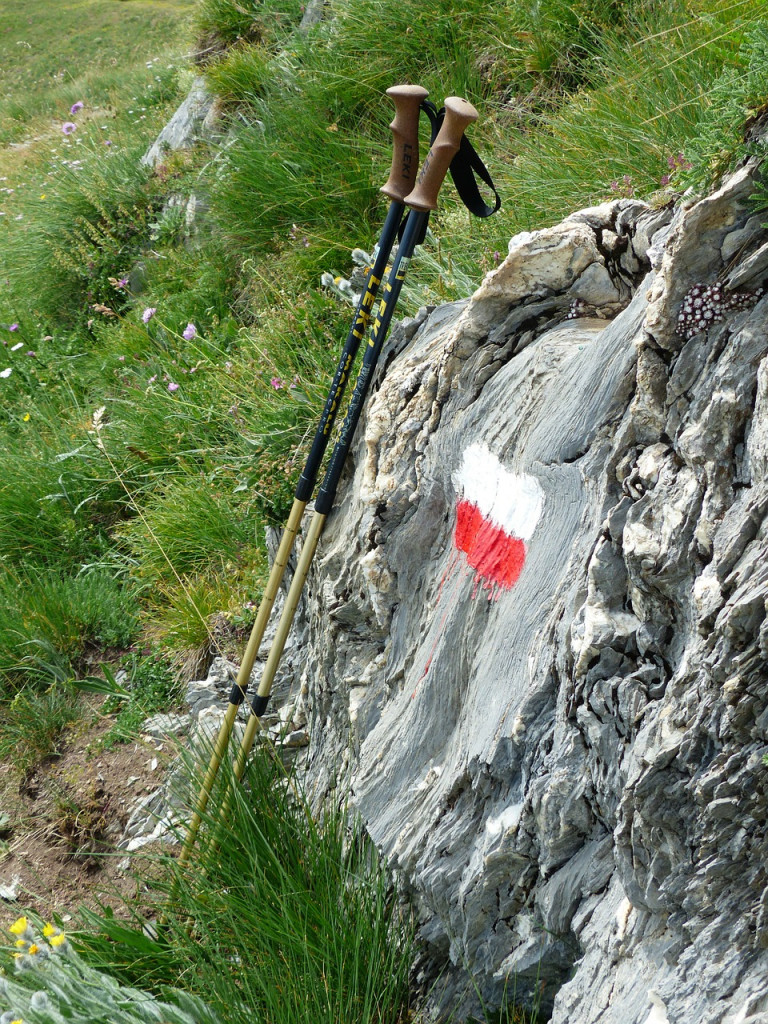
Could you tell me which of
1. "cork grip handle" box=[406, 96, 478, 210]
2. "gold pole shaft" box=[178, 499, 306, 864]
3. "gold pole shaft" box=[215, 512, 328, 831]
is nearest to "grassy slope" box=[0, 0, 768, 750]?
"gold pole shaft" box=[178, 499, 306, 864]

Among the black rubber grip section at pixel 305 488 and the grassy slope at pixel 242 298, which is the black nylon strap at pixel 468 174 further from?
the black rubber grip section at pixel 305 488

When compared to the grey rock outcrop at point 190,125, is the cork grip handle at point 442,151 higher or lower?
lower

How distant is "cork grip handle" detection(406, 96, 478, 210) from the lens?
246 cm

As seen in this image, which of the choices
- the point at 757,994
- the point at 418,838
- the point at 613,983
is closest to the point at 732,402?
the point at 757,994

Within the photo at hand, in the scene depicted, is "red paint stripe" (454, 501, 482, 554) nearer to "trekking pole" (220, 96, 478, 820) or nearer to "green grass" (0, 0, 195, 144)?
"trekking pole" (220, 96, 478, 820)

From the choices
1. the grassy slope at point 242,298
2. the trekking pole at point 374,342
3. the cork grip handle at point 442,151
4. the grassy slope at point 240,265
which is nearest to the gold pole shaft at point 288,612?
the trekking pole at point 374,342

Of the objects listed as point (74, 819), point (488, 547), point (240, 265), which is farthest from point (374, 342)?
point (240, 265)

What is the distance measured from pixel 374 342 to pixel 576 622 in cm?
137

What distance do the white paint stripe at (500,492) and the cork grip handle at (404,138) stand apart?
1.02m

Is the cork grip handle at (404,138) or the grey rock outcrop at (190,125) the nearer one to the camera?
the cork grip handle at (404,138)

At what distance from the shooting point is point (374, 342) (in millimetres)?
2801

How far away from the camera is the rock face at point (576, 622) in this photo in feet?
5.13

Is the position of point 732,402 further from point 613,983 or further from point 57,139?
point 57,139

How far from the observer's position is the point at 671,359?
1729 millimetres
